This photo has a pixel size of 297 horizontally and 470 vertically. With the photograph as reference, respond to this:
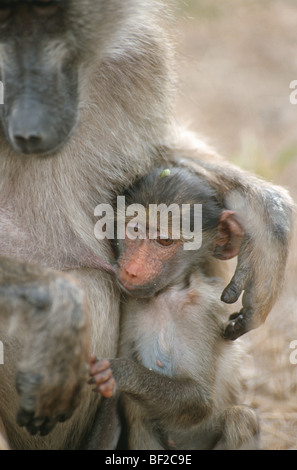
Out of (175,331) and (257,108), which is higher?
(175,331)

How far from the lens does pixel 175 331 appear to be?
2.73 m

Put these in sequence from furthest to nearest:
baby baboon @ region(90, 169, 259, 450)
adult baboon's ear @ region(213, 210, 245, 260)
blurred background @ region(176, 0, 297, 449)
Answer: blurred background @ region(176, 0, 297, 449) → adult baboon's ear @ region(213, 210, 245, 260) → baby baboon @ region(90, 169, 259, 450)

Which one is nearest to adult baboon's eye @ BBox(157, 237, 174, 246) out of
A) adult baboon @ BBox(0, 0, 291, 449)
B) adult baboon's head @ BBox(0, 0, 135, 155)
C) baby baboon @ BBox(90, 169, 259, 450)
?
A: baby baboon @ BBox(90, 169, 259, 450)

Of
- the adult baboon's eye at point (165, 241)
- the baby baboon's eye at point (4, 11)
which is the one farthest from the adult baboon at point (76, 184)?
the adult baboon's eye at point (165, 241)

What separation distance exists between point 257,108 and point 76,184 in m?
3.33

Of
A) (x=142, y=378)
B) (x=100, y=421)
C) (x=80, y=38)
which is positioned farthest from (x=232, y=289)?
(x=80, y=38)

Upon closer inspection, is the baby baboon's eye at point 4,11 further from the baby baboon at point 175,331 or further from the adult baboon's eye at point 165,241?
the adult baboon's eye at point 165,241

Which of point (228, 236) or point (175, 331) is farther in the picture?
point (228, 236)

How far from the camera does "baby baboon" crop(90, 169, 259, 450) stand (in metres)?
2.64

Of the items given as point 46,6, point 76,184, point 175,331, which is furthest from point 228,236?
point 46,6

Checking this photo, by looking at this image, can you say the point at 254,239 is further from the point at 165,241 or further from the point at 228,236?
the point at 165,241

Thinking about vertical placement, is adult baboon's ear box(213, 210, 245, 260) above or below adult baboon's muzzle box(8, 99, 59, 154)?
below

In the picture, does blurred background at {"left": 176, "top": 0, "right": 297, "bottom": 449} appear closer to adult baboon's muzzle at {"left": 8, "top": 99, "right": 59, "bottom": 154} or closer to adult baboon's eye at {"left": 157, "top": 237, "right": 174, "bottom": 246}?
adult baboon's eye at {"left": 157, "top": 237, "right": 174, "bottom": 246}

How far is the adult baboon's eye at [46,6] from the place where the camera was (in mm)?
2309
